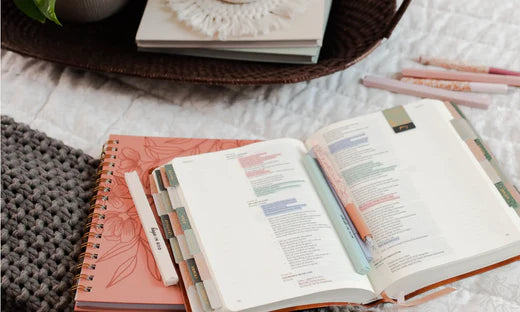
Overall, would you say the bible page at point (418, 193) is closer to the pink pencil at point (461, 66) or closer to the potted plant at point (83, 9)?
the pink pencil at point (461, 66)

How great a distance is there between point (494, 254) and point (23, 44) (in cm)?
62

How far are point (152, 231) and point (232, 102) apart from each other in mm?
245

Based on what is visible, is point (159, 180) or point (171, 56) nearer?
point (159, 180)

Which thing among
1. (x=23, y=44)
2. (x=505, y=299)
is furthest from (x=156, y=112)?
(x=505, y=299)

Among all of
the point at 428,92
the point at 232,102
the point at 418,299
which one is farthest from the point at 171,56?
the point at 418,299

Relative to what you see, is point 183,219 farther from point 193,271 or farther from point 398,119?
point 398,119

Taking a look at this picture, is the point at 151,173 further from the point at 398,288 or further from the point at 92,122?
the point at 398,288

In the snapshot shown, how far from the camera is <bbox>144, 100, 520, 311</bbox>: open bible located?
58 centimetres

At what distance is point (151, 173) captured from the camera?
0.68 metres

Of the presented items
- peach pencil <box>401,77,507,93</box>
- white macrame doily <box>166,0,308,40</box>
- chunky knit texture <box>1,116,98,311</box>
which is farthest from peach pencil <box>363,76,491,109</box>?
chunky knit texture <box>1,116,98,311</box>

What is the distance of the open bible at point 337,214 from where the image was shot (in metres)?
0.58

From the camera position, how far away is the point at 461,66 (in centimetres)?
83

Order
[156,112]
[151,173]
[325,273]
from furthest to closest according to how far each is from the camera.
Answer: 1. [156,112]
2. [151,173]
3. [325,273]

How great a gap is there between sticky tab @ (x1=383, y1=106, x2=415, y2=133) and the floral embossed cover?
167mm
